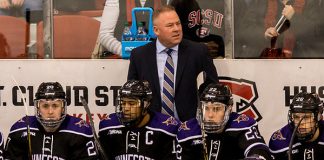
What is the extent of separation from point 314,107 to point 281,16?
149 cm

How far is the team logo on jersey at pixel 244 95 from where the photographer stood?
8797 millimetres

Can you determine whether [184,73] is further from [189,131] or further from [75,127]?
[75,127]

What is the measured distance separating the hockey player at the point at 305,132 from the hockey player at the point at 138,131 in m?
0.73

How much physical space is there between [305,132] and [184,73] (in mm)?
1283

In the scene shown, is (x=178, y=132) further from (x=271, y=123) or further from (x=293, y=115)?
(x=271, y=123)

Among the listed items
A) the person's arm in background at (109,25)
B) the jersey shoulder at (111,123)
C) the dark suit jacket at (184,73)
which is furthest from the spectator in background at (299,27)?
the jersey shoulder at (111,123)

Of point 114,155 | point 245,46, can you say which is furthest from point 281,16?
point 114,155

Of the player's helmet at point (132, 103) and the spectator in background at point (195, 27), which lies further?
the spectator in background at point (195, 27)

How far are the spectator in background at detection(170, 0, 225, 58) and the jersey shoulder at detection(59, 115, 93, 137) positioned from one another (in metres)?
1.47

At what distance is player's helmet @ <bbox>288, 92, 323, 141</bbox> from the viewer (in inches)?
290

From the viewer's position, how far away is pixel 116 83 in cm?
889

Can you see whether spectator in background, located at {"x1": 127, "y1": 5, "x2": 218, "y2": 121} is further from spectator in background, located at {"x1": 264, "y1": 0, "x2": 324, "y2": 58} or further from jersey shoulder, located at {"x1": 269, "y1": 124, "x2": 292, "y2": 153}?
jersey shoulder, located at {"x1": 269, "y1": 124, "x2": 292, "y2": 153}

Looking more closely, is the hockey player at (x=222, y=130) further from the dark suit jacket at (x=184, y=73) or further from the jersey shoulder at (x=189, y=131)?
the dark suit jacket at (x=184, y=73)

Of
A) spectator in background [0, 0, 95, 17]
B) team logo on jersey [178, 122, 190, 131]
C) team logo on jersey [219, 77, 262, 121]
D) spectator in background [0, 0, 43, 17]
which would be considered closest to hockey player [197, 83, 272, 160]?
team logo on jersey [178, 122, 190, 131]
